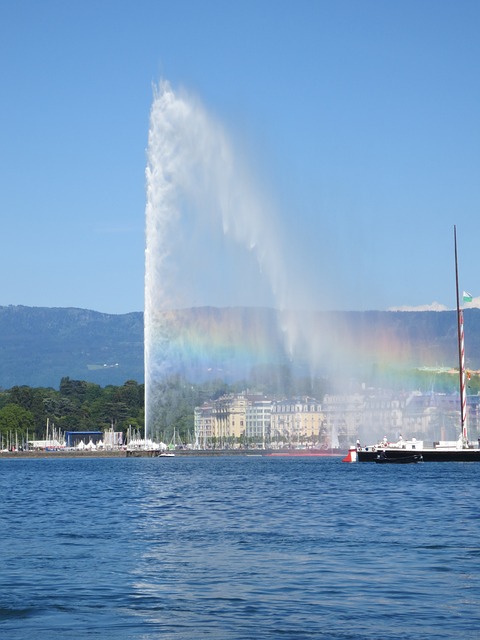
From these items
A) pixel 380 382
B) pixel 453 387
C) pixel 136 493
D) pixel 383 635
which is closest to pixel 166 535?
pixel 383 635

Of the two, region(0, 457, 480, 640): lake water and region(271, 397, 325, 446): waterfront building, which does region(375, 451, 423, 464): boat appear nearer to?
region(0, 457, 480, 640): lake water

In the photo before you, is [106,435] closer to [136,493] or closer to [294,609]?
[136,493]

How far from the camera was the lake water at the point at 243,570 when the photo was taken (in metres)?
16.2

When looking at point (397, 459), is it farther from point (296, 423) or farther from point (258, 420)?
point (258, 420)

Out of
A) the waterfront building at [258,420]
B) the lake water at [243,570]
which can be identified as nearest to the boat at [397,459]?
the lake water at [243,570]

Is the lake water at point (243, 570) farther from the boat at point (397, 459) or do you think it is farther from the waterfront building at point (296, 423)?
the waterfront building at point (296, 423)

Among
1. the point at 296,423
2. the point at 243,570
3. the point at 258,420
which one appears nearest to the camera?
the point at 243,570

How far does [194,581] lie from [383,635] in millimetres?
5619

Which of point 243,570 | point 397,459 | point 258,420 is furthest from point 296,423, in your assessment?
point 243,570

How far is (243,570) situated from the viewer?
21.2 meters

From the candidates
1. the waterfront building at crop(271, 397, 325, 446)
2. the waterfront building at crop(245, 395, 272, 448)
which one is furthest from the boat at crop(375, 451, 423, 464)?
the waterfront building at crop(245, 395, 272, 448)

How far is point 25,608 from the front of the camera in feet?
58.4

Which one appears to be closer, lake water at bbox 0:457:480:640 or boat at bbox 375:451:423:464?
lake water at bbox 0:457:480:640

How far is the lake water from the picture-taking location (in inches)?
639
